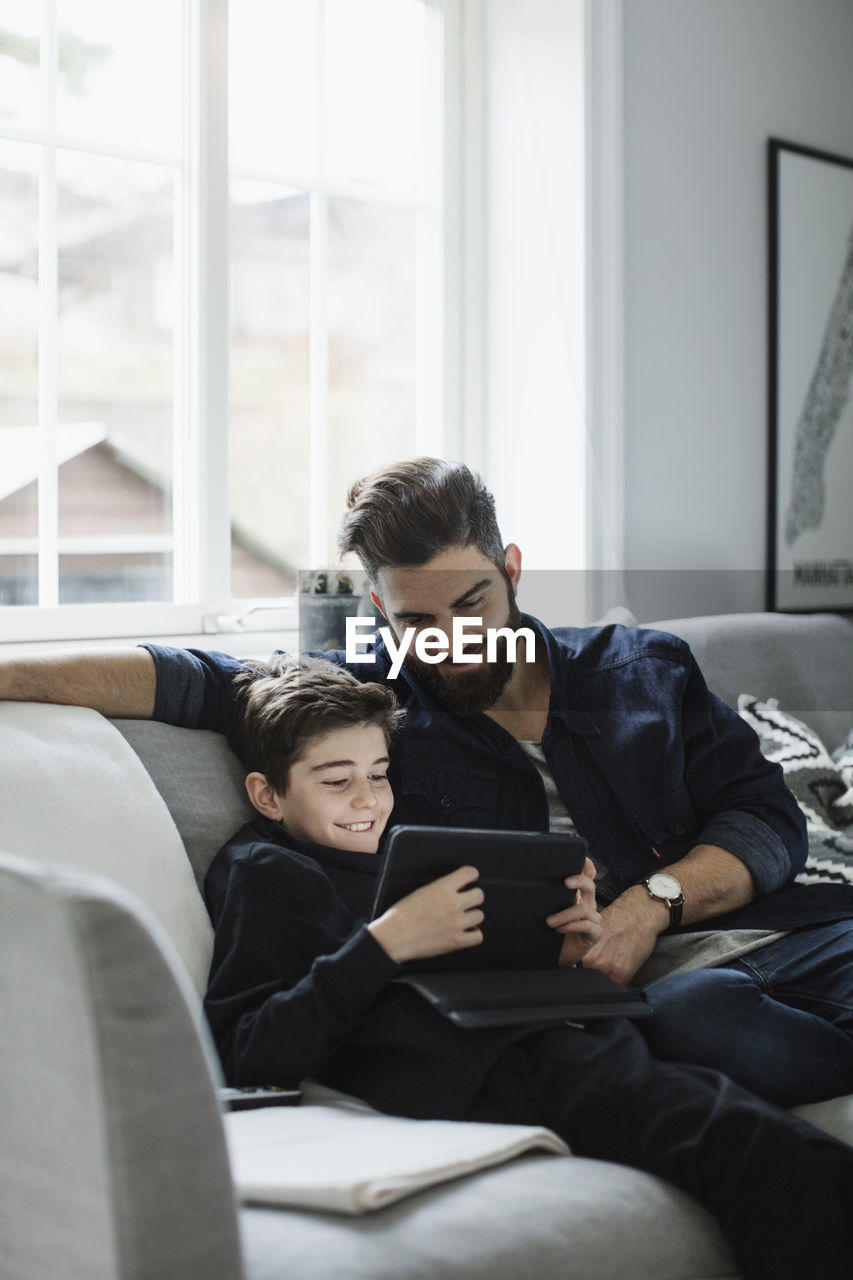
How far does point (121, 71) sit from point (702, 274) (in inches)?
53.8

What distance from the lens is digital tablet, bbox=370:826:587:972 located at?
135cm

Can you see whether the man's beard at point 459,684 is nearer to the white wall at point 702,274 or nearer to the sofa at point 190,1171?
the sofa at point 190,1171

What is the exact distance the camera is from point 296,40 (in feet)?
8.81

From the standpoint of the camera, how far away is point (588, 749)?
1.83 metres

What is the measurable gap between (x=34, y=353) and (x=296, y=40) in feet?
3.12

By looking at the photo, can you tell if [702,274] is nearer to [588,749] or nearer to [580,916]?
[588,749]

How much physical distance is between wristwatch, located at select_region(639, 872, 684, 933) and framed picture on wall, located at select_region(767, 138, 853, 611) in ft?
5.19

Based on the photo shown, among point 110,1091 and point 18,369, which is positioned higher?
point 18,369

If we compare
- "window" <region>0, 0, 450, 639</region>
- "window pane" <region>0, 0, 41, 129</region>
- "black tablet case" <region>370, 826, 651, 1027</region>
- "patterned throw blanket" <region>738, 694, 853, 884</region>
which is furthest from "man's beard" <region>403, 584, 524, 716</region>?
"window pane" <region>0, 0, 41, 129</region>

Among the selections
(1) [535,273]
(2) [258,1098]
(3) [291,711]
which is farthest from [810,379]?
(2) [258,1098]

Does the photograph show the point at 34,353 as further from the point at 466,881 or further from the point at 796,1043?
the point at 796,1043

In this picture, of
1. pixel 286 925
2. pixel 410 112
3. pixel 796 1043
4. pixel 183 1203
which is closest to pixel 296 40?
pixel 410 112

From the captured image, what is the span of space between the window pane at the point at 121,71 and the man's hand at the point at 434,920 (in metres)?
1.69

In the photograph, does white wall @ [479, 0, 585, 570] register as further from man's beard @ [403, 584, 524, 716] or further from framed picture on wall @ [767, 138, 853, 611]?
man's beard @ [403, 584, 524, 716]
